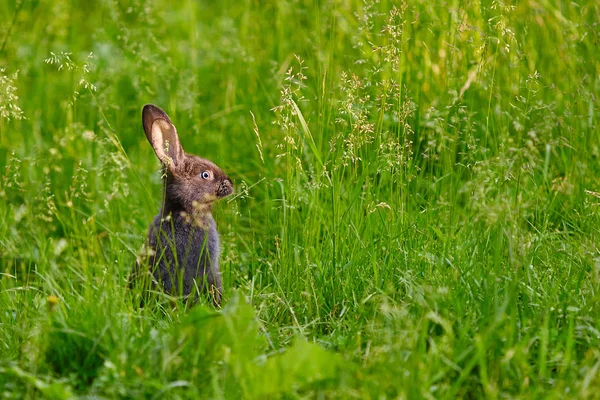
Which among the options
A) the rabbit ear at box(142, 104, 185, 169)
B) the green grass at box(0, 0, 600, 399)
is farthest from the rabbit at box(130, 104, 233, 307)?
the green grass at box(0, 0, 600, 399)

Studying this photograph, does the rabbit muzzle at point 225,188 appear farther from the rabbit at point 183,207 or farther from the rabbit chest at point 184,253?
the rabbit chest at point 184,253

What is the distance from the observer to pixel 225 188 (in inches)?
208

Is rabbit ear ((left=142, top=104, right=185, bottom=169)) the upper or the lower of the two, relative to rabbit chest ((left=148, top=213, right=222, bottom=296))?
upper

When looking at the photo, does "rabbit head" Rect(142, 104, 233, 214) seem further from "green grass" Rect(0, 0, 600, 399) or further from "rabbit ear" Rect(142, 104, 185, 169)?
"green grass" Rect(0, 0, 600, 399)

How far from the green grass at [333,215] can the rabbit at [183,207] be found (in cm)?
11

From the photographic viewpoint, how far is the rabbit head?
5047 millimetres

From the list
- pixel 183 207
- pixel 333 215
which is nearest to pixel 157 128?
pixel 183 207

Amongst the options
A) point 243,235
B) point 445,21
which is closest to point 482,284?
point 243,235

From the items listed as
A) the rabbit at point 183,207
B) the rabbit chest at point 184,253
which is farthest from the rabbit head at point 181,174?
the rabbit chest at point 184,253

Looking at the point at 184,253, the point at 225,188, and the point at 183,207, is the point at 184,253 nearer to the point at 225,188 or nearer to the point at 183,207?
the point at 183,207

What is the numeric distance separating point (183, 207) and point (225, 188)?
0.87 feet

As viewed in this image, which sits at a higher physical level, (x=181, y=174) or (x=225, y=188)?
(x=181, y=174)

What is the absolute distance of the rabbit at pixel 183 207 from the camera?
193 inches

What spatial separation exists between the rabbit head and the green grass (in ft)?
0.44
